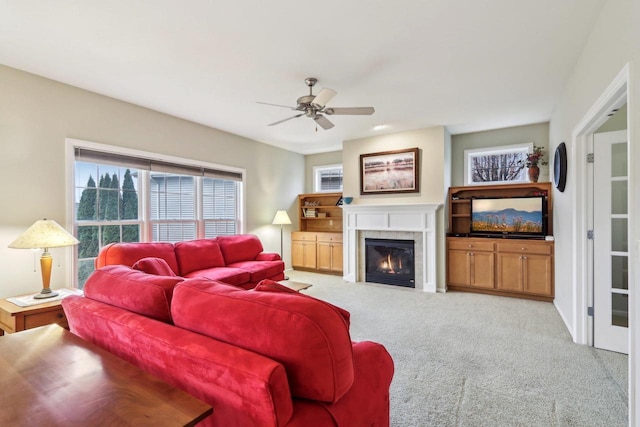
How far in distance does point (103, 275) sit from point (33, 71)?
2628mm

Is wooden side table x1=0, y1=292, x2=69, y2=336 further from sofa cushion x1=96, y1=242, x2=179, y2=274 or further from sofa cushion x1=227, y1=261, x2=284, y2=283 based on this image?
sofa cushion x1=227, y1=261, x2=284, y2=283

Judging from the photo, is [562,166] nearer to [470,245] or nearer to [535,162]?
[535,162]

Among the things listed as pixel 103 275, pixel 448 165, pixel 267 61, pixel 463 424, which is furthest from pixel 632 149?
pixel 448 165

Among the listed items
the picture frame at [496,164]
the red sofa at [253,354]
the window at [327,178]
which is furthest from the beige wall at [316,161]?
the red sofa at [253,354]

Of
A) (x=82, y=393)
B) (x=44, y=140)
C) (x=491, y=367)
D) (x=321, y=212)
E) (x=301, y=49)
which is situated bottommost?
(x=491, y=367)

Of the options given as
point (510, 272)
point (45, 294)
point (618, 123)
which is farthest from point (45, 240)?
point (510, 272)

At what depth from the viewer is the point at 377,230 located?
538 centimetres

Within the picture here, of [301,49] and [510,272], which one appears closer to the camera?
[301,49]

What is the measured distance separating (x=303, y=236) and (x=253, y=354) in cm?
543

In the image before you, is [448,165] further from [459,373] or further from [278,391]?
[278,391]

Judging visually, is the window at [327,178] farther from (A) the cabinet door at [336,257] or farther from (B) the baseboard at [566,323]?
(B) the baseboard at [566,323]

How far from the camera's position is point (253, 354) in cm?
97

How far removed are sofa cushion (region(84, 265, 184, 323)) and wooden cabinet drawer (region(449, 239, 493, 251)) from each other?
4391mm

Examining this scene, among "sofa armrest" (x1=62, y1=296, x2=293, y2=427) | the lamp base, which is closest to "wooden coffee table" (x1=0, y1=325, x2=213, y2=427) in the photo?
"sofa armrest" (x1=62, y1=296, x2=293, y2=427)
